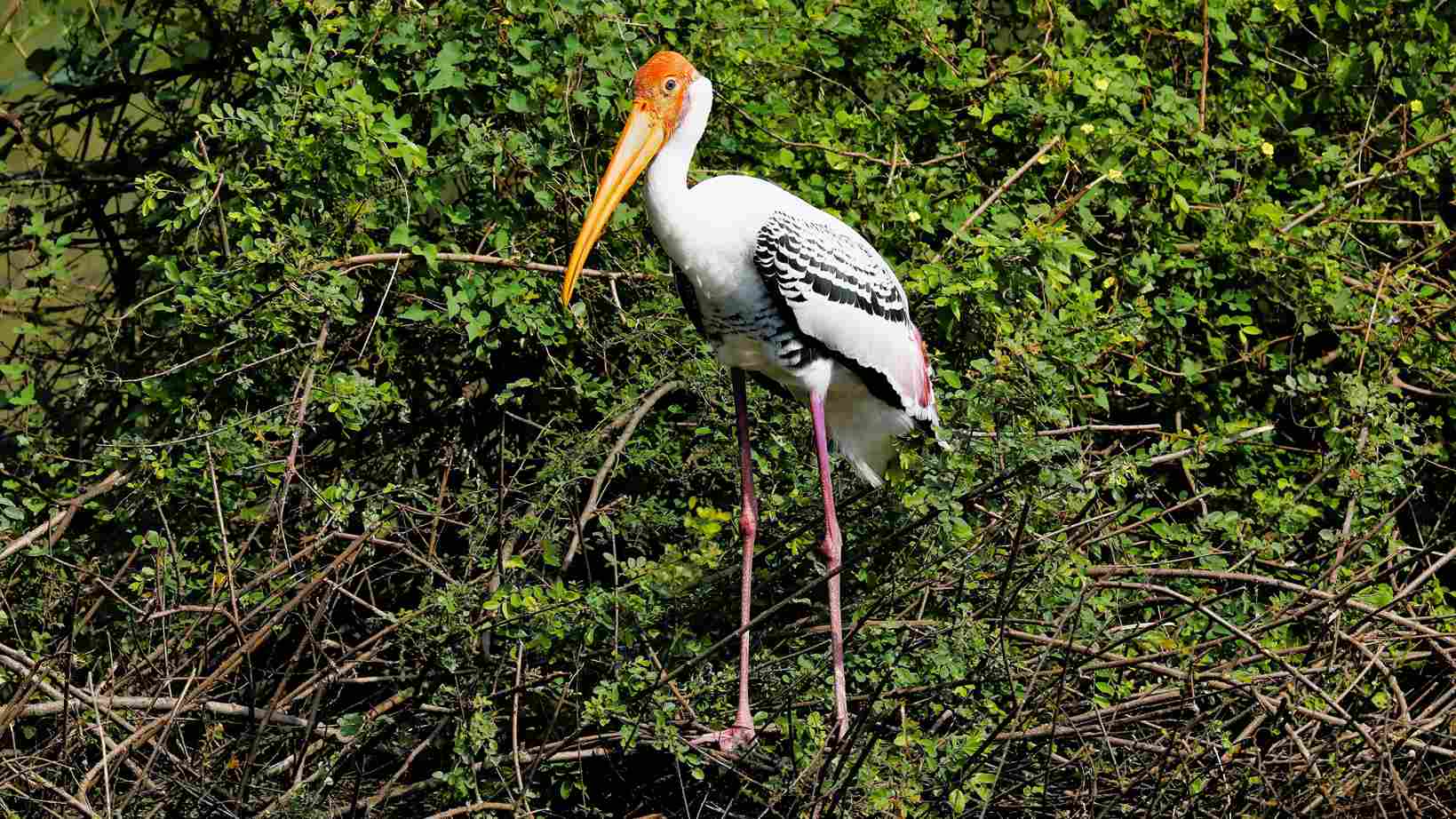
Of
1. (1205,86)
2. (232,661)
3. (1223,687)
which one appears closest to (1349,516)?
(1223,687)

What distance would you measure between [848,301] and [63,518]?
1.85 m

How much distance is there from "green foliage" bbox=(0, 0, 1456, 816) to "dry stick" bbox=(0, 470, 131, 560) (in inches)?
0.9

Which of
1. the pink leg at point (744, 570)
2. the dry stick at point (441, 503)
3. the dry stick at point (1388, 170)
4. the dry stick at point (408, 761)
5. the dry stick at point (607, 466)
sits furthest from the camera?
the dry stick at point (1388, 170)

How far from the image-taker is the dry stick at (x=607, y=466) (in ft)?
12.5

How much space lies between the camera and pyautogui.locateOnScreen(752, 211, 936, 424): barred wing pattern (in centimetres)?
399

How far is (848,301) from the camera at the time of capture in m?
4.12

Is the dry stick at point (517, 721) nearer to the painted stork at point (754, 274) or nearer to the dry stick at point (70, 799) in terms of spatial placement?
the painted stork at point (754, 274)

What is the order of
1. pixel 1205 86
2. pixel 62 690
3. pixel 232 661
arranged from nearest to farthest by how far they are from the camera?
pixel 62 690, pixel 232 661, pixel 1205 86

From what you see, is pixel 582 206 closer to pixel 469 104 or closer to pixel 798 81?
pixel 469 104

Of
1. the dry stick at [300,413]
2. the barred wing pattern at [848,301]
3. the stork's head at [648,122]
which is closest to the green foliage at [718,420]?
the dry stick at [300,413]

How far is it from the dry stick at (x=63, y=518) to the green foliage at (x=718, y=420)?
0.07ft

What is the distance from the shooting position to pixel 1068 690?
3441 millimetres

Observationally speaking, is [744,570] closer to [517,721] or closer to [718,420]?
[718,420]

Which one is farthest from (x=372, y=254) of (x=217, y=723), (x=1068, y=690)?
(x=1068, y=690)
